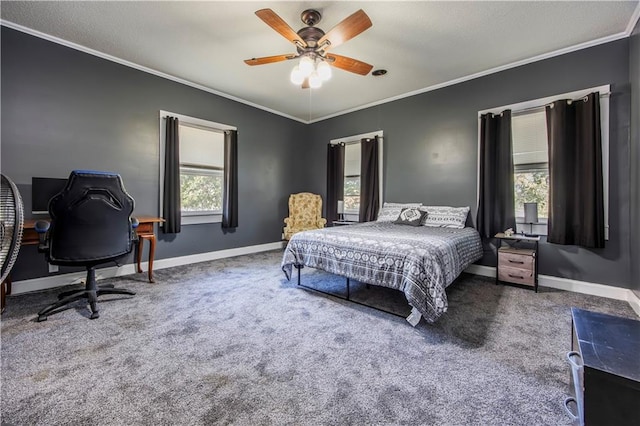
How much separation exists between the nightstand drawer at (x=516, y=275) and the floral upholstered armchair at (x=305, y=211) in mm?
2951

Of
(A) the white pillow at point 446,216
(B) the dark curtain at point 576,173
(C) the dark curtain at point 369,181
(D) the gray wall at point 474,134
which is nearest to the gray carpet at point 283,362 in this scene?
(D) the gray wall at point 474,134

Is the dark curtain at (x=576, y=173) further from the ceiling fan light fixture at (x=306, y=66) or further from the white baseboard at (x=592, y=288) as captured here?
the ceiling fan light fixture at (x=306, y=66)

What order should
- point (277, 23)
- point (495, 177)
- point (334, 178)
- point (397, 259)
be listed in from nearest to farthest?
point (277, 23) < point (397, 259) < point (495, 177) < point (334, 178)

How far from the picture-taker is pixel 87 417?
4.17 feet

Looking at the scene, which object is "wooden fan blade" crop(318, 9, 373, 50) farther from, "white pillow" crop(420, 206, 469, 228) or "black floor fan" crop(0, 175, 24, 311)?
"white pillow" crop(420, 206, 469, 228)

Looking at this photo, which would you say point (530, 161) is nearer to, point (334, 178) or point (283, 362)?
point (334, 178)

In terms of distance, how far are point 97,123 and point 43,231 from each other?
Answer: 5.79ft

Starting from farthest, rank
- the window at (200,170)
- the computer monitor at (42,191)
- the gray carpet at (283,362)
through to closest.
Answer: the window at (200,170) < the computer monitor at (42,191) < the gray carpet at (283,362)

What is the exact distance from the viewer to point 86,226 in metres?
2.31

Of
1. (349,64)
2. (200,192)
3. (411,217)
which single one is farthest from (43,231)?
(411,217)

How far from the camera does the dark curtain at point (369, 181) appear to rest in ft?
15.8

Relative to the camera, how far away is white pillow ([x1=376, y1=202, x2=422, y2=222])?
14.0 feet

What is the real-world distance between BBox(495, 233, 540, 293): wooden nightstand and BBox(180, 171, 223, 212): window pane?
167 inches

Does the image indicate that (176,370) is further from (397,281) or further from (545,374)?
(545,374)
